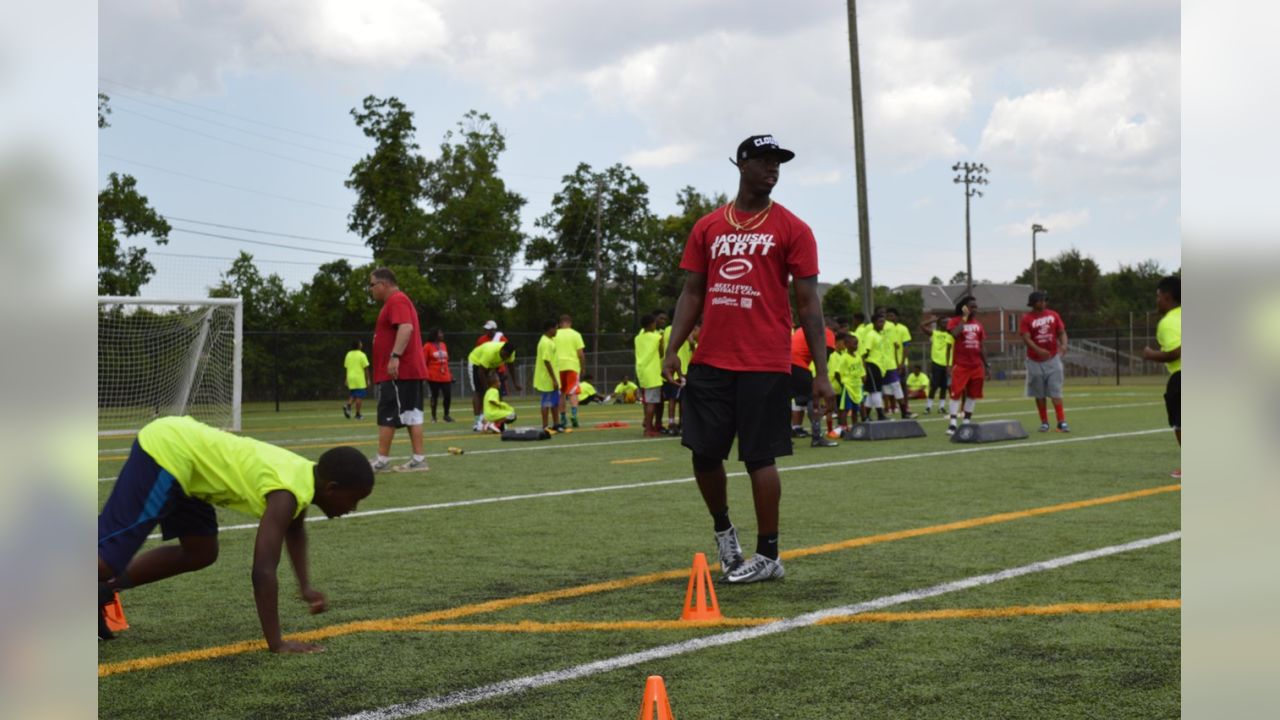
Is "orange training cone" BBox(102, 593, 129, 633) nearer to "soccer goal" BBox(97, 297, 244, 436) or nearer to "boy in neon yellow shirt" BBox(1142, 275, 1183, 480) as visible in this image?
"boy in neon yellow shirt" BBox(1142, 275, 1183, 480)

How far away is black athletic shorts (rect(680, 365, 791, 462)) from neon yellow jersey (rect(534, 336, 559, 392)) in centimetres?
1313

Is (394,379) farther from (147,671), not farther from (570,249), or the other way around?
(570,249)

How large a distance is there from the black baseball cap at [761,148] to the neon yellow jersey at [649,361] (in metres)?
11.9

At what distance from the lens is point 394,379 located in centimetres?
1185

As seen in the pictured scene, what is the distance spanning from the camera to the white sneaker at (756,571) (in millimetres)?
6270

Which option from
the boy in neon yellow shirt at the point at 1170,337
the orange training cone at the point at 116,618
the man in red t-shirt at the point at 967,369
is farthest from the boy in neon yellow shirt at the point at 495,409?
the orange training cone at the point at 116,618

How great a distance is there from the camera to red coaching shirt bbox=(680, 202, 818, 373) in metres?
6.22

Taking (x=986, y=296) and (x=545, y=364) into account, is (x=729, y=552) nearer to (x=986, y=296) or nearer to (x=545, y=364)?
(x=545, y=364)

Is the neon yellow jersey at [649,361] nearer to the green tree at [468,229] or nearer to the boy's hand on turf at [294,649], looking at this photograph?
the boy's hand on turf at [294,649]

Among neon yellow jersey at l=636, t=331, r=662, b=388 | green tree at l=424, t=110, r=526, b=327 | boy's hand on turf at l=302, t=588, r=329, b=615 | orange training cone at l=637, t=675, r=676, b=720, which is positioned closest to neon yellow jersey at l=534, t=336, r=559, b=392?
neon yellow jersey at l=636, t=331, r=662, b=388

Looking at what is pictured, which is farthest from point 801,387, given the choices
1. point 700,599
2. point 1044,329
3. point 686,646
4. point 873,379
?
point 873,379

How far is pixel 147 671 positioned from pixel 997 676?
3231mm

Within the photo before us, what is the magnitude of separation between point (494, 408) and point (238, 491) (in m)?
14.5
